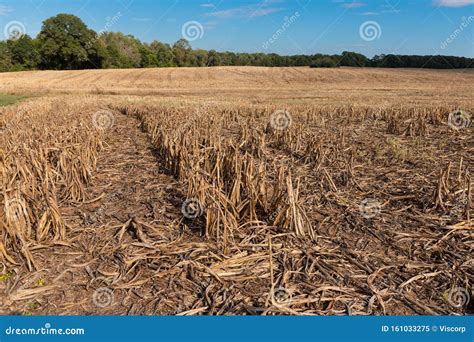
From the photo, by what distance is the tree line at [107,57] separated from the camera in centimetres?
6588

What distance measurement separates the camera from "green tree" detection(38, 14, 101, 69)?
69000mm

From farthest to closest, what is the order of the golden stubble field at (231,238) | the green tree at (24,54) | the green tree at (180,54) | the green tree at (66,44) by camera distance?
the green tree at (180,54) < the green tree at (24,54) < the green tree at (66,44) < the golden stubble field at (231,238)

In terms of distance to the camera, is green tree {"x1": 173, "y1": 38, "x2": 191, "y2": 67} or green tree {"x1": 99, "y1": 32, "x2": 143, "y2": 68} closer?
green tree {"x1": 99, "y1": 32, "x2": 143, "y2": 68}

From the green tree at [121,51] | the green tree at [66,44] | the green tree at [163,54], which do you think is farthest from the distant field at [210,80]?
the green tree at [163,54]

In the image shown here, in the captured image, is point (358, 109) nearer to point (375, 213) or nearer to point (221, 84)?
point (375, 213)

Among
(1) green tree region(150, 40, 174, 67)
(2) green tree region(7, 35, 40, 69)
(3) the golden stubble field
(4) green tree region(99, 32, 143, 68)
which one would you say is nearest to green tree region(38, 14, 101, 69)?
(2) green tree region(7, 35, 40, 69)

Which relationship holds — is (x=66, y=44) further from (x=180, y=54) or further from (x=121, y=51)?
(x=180, y=54)

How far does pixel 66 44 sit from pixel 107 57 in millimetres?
7309

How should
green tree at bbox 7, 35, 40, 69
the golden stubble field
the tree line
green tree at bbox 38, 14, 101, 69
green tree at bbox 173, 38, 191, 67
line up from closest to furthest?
the golden stubble field, the tree line, green tree at bbox 38, 14, 101, 69, green tree at bbox 7, 35, 40, 69, green tree at bbox 173, 38, 191, 67

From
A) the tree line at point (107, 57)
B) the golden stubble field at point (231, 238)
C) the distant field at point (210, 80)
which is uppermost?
the tree line at point (107, 57)

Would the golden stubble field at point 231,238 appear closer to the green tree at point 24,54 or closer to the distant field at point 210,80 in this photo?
the distant field at point 210,80

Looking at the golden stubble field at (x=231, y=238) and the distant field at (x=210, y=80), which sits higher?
the distant field at (x=210, y=80)

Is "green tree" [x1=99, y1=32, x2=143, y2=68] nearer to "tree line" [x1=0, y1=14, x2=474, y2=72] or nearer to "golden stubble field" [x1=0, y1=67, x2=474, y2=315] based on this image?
"tree line" [x1=0, y1=14, x2=474, y2=72]

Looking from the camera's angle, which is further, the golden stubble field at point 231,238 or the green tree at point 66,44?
the green tree at point 66,44
